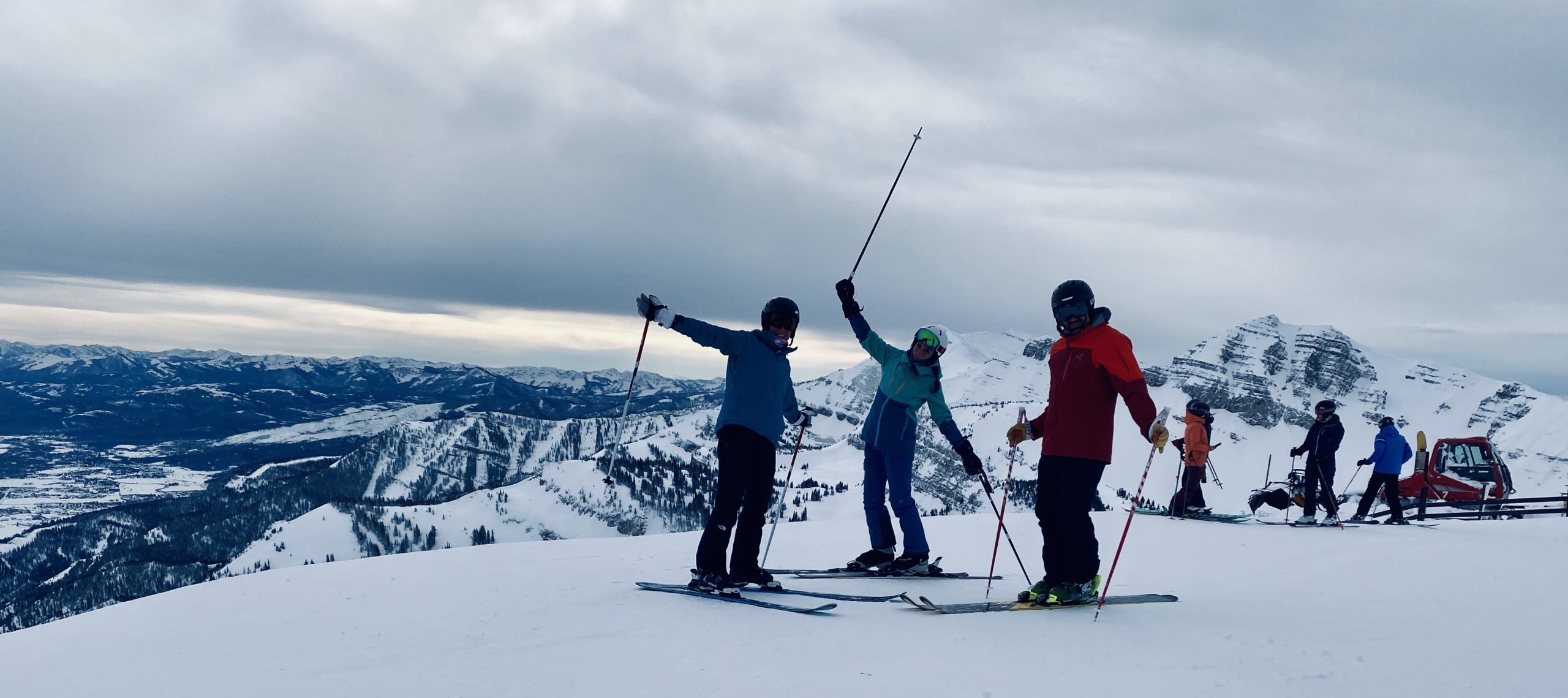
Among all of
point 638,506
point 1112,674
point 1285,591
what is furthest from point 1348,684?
point 638,506

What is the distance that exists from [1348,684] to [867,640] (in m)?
2.42

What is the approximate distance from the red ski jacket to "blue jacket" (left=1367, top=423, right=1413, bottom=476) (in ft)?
38.2

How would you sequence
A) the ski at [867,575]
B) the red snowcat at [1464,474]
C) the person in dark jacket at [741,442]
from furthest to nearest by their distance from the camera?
the red snowcat at [1464,474] < the ski at [867,575] < the person in dark jacket at [741,442]

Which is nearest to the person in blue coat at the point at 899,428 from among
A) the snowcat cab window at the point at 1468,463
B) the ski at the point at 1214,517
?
the ski at the point at 1214,517

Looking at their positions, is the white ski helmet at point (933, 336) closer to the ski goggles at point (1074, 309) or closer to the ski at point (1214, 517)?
the ski goggles at point (1074, 309)

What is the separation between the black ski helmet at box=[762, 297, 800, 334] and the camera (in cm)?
737

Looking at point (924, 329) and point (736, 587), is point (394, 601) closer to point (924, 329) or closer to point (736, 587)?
point (736, 587)

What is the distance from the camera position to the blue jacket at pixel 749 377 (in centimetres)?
693

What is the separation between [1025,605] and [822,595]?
154cm

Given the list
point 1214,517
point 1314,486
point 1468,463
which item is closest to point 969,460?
point 1214,517

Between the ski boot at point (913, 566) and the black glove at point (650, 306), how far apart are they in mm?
3320

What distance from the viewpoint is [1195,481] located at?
14859 millimetres

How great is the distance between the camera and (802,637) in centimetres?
528

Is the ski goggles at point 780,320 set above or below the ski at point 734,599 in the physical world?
above
